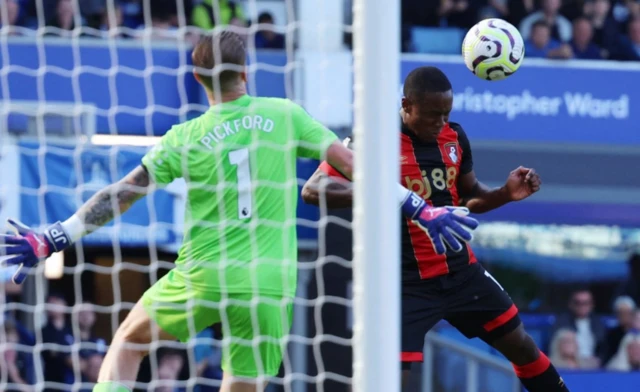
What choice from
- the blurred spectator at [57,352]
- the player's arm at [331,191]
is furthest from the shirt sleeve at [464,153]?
the blurred spectator at [57,352]

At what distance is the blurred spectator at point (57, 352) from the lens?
772cm

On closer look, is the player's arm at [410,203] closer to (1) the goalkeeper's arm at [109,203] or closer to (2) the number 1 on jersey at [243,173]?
(2) the number 1 on jersey at [243,173]

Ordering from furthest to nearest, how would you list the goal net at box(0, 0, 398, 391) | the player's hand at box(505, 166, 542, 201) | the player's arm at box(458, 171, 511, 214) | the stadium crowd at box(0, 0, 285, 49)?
the stadium crowd at box(0, 0, 285, 49) < the goal net at box(0, 0, 398, 391) < the player's arm at box(458, 171, 511, 214) < the player's hand at box(505, 166, 542, 201)

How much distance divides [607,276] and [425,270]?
782 cm

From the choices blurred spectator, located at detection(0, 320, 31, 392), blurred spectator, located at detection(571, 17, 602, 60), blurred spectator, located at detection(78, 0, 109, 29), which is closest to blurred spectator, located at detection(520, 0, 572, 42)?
blurred spectator, located at detection(571, 17, 602, 60)

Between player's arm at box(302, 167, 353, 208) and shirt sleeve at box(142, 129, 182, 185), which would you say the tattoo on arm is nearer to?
shirt sleeve at box(142, 129, 182, 185)

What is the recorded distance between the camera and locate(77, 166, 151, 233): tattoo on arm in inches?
200

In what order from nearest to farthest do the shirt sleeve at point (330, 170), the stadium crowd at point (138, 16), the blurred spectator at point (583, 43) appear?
the shirt sleeve at point (330, 170)
the stadium crowd at point (138, 16)
the blurred spectator at point (583, 43)

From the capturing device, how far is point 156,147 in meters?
5.15

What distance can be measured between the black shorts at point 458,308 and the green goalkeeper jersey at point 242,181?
1.96 ft

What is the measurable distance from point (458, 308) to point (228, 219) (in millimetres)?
1130

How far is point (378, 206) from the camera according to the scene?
13.0 ft

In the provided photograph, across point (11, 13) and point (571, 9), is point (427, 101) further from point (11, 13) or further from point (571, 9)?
point (571, 9)

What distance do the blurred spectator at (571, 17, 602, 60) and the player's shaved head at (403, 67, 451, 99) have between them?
23.5 feet
